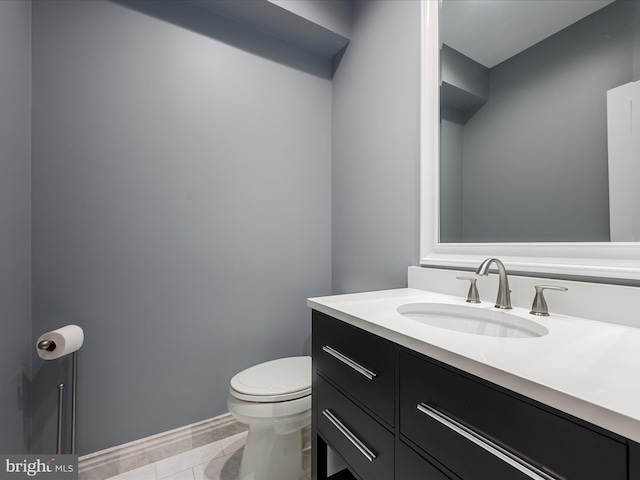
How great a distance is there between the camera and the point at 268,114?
1.72 metres

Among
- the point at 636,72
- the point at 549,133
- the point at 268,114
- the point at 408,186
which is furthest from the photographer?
the point at 268,114

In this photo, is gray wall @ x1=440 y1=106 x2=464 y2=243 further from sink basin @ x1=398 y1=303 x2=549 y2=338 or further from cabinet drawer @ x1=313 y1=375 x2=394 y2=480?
cabinet drawer @ x1=313 y1=375 x2=394 y2=480

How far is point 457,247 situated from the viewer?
1.21 metres

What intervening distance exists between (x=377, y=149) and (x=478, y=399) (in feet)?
4.33

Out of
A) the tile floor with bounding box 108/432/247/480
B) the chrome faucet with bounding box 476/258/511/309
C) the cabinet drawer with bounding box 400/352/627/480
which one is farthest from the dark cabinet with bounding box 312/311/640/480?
the tile floor with bounding box 108/432/247/480

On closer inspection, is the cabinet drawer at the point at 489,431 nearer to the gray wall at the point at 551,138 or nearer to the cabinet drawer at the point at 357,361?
the cabinet drawer at the point at 357,361

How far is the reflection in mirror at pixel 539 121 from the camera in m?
0.83

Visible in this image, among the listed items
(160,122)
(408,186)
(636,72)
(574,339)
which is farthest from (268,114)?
(574,339)

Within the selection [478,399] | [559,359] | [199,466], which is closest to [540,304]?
[559,359]

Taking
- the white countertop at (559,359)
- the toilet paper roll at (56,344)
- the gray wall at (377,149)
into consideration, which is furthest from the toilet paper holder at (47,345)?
the gray wall at (377,149)

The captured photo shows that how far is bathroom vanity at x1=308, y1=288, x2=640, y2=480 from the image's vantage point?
15.6 inches

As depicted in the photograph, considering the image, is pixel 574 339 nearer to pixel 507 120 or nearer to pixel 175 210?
pixel 507 120

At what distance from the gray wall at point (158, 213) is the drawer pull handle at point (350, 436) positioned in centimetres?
82

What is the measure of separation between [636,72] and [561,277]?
1.99 feet
